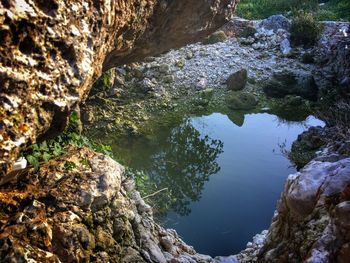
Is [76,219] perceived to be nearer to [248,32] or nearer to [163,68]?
[163,68]

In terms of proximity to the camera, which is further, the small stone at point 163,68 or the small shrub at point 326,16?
the small shrub at point 326,16

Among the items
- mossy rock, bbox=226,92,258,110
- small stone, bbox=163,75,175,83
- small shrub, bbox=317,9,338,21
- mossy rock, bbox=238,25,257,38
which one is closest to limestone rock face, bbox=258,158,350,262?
mossy rock, bbox=226,92,258,110

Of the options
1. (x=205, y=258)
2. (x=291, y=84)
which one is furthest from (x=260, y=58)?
(x=205, y=258)

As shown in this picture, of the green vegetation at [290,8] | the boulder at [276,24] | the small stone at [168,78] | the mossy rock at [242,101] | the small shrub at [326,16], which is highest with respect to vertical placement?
the green vegetation at [290,8]

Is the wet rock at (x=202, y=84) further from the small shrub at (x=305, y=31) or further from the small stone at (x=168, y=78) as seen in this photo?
the small shrub at (x=305, y=31)

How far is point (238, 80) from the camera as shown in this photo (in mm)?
15906

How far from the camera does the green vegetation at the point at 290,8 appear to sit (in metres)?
22.5

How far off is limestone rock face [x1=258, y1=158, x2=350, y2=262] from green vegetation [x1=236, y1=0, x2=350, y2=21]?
20.7 meters

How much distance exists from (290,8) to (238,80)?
11.4m

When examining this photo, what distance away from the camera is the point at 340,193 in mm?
3701

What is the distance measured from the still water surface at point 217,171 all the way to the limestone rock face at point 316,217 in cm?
362

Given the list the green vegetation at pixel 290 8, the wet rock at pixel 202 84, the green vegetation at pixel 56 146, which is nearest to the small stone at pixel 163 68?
the wet rock at pixel 202 84

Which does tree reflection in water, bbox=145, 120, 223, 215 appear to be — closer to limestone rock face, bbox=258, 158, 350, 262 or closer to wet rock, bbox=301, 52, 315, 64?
limestone rock face, bbox=258, 158, 350, 262

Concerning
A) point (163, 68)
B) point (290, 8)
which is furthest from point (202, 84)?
point (290, 8)
